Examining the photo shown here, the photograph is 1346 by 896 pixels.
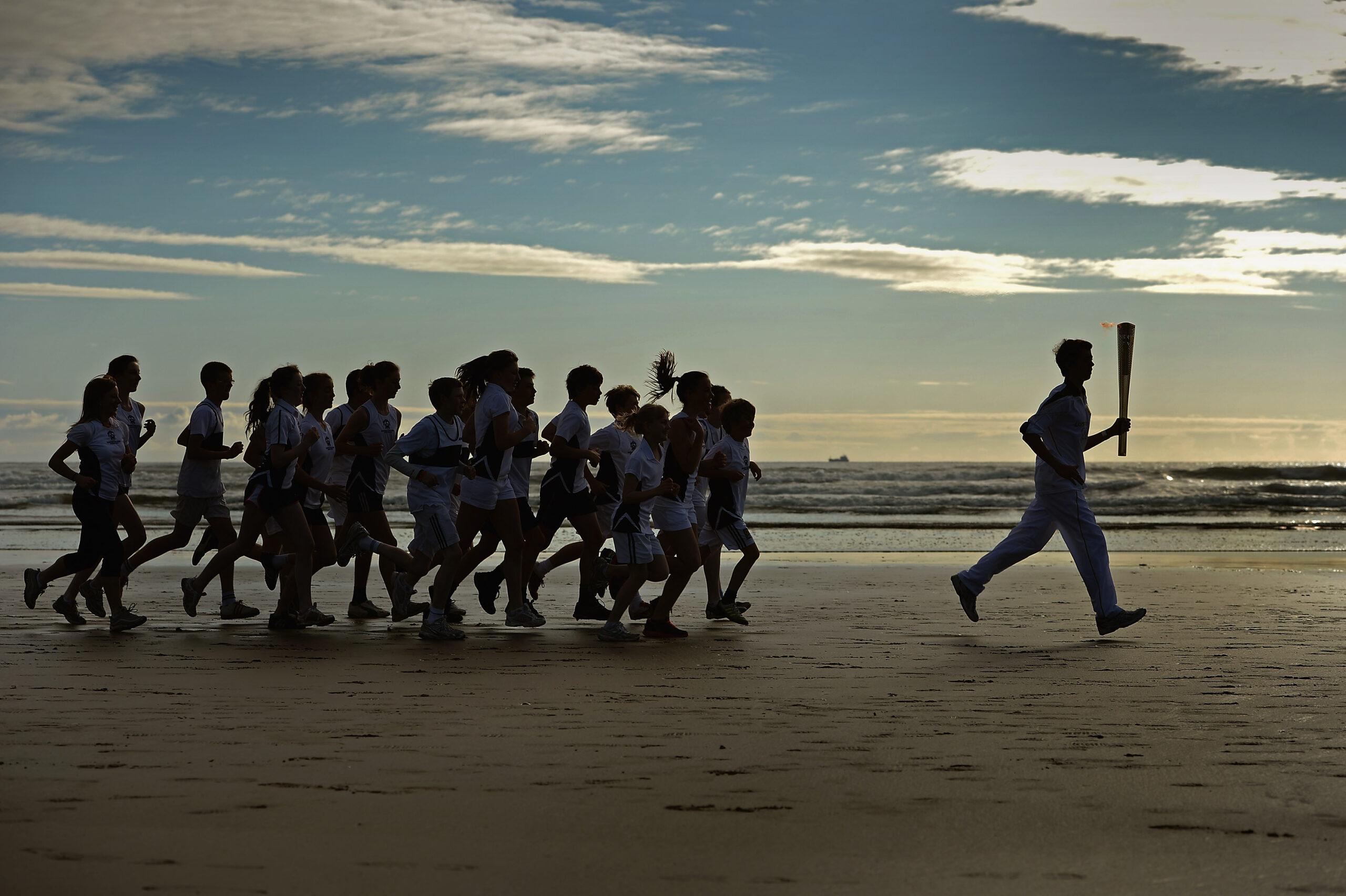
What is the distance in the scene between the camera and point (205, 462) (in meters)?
9.06

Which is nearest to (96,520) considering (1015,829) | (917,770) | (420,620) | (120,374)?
(120,374)

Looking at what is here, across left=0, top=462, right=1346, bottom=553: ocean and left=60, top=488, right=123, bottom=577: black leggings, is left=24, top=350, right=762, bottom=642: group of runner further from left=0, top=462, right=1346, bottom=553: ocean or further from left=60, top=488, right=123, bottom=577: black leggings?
left=0, top=462, right=1346, bottom=553: ocean

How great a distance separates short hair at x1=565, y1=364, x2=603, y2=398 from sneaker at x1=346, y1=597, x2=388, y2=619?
2248 mm

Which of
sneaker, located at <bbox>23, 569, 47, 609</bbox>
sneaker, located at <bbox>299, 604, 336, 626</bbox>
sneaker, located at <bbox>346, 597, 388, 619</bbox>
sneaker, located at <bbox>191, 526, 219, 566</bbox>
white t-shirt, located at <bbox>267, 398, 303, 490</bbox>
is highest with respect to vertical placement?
white t-shirt, located at <bbox>267, 398, 303, 490</bbox>

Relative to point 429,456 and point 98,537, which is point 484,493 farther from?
point 98,537

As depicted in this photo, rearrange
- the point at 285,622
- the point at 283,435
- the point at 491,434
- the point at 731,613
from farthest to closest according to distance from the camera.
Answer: the point at 731,613 → the point at 285,622 → the point at 283,435 → the point at 491,434

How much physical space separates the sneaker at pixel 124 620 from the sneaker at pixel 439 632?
6.39ft

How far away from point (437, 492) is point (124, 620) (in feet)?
7.19

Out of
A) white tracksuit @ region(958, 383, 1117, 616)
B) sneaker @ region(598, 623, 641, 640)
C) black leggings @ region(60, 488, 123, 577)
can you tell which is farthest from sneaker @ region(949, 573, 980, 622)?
black leggings @ region(60, 488, 123, 577)

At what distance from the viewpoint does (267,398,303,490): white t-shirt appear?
316 inches

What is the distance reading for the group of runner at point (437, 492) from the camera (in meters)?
7.87

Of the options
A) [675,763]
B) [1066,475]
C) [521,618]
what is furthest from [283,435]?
[1066,475]

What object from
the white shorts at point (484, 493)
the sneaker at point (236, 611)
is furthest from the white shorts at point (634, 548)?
the sneaker at point (236, 611)

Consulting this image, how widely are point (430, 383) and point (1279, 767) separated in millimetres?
5344
